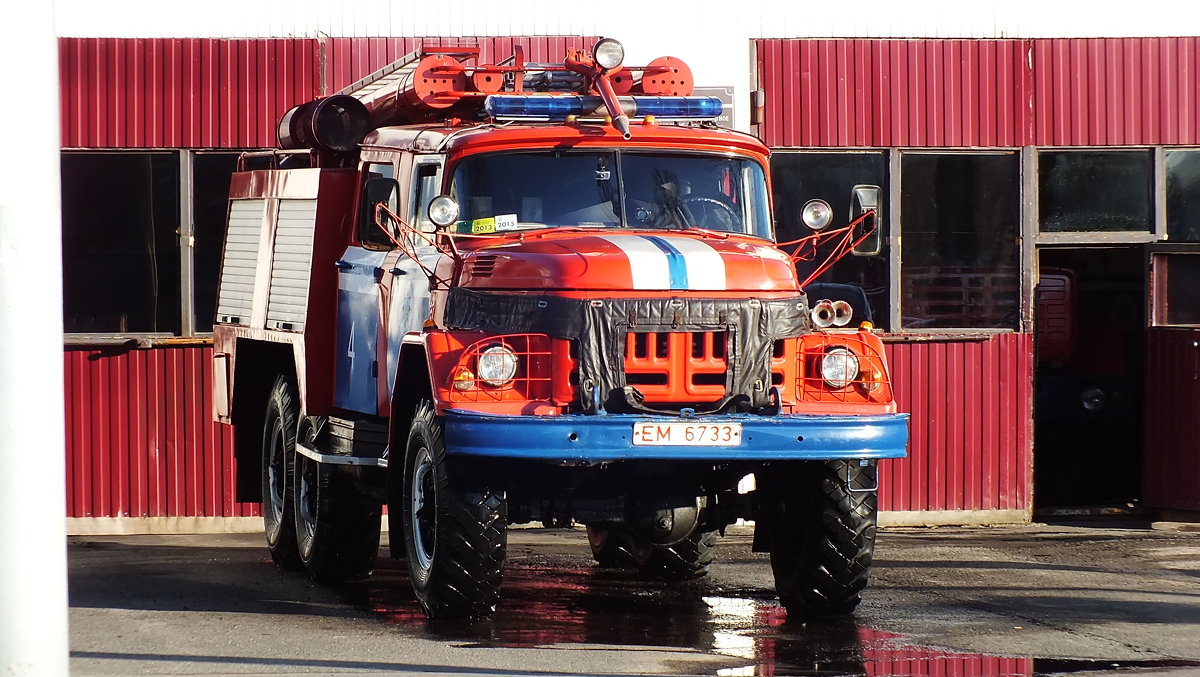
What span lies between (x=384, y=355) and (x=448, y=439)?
1788 millimetres

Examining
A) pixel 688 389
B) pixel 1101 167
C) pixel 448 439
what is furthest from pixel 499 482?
pixel 1101 167

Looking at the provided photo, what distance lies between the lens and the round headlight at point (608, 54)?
10.7 m

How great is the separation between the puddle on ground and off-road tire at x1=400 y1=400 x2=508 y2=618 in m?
0.16

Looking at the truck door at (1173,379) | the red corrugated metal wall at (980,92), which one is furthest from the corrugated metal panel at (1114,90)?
the truck door at (1173,379)

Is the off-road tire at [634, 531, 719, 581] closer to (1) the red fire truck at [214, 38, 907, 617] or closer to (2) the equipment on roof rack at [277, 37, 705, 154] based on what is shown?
(1) the red fire truck at [214, 38, 907, 617]

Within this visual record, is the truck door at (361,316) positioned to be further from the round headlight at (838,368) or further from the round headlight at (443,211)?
the round headlight at (838,368)

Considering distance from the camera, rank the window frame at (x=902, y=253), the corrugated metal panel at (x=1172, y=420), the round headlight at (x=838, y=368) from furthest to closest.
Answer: the window frame at (x=902, y=253), the corrugated metal panel at (x=1172, y=420), the round headlight at (x=838, y=368)

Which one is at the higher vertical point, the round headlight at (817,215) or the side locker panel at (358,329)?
the round headlight at (817,215)

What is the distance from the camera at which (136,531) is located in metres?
14.9

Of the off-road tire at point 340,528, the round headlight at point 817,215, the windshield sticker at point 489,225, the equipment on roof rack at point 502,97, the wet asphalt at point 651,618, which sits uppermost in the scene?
the equipment on roof rack at point 502,97

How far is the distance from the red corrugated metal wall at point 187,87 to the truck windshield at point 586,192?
4.81m

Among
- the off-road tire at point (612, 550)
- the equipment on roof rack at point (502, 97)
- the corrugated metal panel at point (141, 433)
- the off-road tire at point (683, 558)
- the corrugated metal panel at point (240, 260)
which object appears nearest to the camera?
the equipment on roof rack at point (502, 97)

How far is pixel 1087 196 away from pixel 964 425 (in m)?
2.11

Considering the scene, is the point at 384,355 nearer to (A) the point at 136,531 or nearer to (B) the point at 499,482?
(B) the point at 499,482
